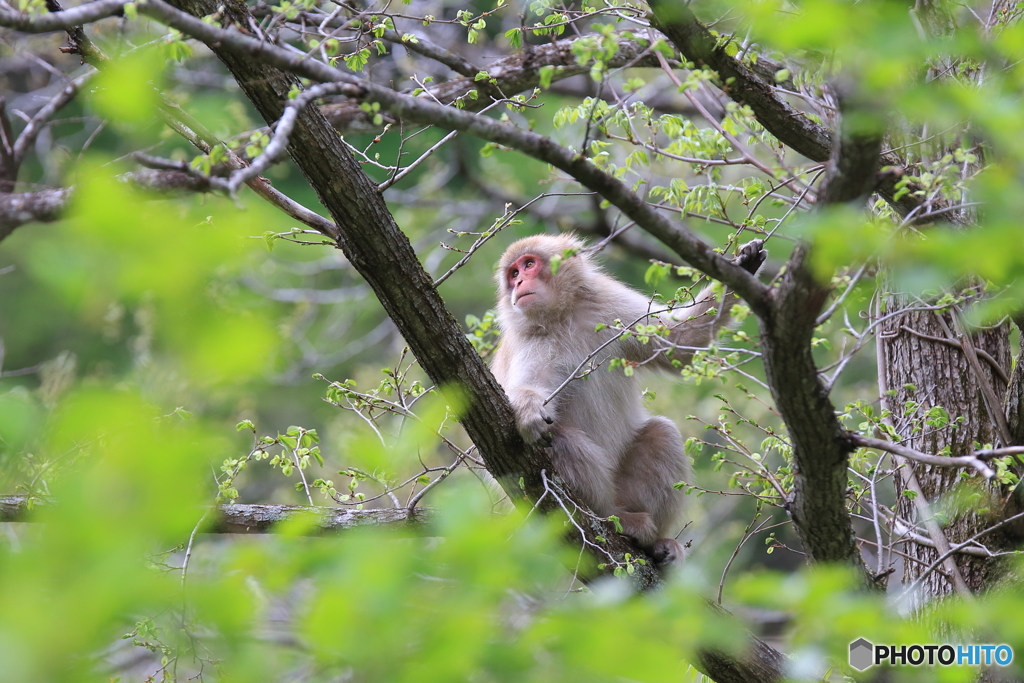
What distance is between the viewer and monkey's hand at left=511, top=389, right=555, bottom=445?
4965mm

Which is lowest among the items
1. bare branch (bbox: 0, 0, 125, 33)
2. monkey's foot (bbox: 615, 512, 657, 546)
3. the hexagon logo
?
monkey's foot (bbox: 615, 512, 657, 546)

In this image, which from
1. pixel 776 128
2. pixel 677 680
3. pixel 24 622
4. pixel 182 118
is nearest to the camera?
pixel 24 622

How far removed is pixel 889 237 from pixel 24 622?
Result: 2.34 metres

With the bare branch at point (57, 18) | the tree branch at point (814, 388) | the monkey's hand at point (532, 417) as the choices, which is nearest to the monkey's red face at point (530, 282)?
the monkey's hand at point (532, 417)

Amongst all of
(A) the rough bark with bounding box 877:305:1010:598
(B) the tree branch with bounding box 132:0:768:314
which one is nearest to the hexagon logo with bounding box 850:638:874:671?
(A) the rough bark with bounding box 877:305:1010:598

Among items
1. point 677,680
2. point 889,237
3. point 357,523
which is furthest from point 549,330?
point 677,680

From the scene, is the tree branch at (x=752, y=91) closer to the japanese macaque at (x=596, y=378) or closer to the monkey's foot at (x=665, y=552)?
the japanese macaque at (x=596, y=378)

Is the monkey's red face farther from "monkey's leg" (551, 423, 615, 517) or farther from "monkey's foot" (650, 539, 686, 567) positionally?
"monkey's foot" (650, 539, 686, 567)

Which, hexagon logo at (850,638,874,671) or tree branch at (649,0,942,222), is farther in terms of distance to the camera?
tree branch at (649,0,942,222)

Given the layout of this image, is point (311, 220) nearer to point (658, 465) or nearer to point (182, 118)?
point (182, 118)

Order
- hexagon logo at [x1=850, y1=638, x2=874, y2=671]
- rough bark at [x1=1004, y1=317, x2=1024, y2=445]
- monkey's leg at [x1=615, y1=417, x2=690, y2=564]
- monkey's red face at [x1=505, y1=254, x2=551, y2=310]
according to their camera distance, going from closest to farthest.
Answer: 1. hexagon logo at [x1=850, y1=638, x2=874, y2=671]
2. rough bark at [x1=1004, y1=317, x2=1024, y2=445]
3. monkey's leg at [x1=615, y1=417, x2=690, y2=564]
4. monkey's red face at [x1=505, y1=254, x2=551, y2=310]

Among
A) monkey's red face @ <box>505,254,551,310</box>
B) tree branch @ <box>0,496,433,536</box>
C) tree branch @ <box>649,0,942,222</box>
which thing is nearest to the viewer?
tree branch @ <box>649,0,942,222</box>

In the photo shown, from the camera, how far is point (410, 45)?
4.84 metres

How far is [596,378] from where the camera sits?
21.0 ft
